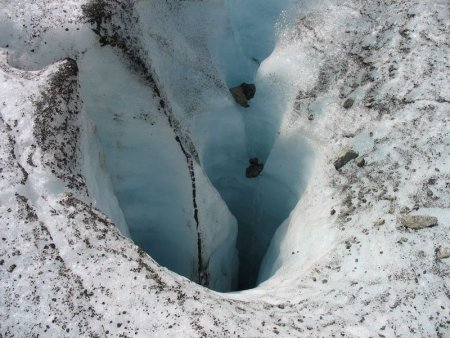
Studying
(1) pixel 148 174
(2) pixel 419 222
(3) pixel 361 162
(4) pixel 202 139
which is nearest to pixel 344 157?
(3) pixel 361 162

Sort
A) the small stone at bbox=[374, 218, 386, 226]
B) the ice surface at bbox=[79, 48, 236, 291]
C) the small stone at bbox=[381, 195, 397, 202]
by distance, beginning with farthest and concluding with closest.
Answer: the ice surface at bbox=[79, 48, 236, 291], the small stone at bbox=[381, 195, 397, 202], the small stone at bbox=[374, 218, 386, 226]

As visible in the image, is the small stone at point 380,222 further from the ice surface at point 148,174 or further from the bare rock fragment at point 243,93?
the bare rock fragment at point 243,93

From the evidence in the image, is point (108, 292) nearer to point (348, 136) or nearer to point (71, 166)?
point (71, 166)

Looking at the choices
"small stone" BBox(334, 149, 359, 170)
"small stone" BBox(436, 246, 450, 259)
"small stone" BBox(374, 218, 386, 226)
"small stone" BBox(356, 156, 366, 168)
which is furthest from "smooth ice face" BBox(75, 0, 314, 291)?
"small stone" BBox(436, 246, 450, 259)

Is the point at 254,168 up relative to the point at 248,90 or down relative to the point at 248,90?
down

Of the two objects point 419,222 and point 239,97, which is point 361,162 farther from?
point 239,97

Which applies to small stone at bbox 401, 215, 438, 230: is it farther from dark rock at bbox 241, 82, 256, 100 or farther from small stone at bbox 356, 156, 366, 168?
dark rock at bbox 241, 82, 256, 100

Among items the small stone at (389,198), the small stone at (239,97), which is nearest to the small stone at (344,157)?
the small stone at (389,198)

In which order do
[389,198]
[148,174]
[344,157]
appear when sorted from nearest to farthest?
[389,198]
[344,157]
[148,174]

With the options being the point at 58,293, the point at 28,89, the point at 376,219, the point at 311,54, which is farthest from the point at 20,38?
the point at 376,219
